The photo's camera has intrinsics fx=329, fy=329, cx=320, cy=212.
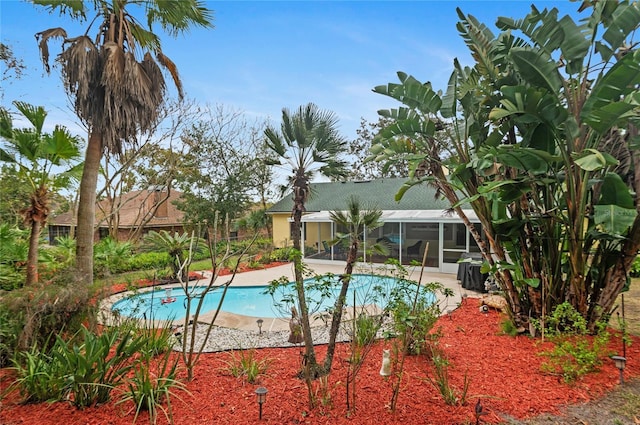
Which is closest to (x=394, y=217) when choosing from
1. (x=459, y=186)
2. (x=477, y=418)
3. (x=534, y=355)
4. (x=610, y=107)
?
(x=459, y=186)

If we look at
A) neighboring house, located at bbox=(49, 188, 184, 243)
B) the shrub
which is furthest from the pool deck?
neighboring house, located at bbox=(49, 188, 184, 243)

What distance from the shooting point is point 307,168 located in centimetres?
488

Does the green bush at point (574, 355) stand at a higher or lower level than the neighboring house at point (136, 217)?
lower

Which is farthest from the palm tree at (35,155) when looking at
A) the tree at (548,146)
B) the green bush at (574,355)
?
the green bush at (574,355)

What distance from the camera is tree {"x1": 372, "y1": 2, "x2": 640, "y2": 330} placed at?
4.64m

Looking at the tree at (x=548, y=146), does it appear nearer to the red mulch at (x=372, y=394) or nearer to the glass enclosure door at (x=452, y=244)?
the red mulch at (x=372, y=394)

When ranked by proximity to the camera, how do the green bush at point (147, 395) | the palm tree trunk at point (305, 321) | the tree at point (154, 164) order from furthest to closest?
the tree at point (154, 164), the palm tree trunk at point (305, 321), the green bush at point (147, 395)

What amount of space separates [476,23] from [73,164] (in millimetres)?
9588

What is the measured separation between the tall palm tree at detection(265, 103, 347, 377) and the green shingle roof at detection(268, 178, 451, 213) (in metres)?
11.6

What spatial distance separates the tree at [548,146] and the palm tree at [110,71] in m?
5.97

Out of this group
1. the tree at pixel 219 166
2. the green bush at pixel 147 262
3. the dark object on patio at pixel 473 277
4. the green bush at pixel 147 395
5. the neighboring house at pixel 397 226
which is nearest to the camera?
the green bush at pixel 147 395

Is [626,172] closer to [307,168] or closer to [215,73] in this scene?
[307,168]

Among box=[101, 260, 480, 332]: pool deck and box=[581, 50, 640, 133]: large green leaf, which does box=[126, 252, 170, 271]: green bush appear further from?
box=[581, 50, 640, 133]: large green leaf

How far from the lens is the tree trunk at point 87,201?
807cm
